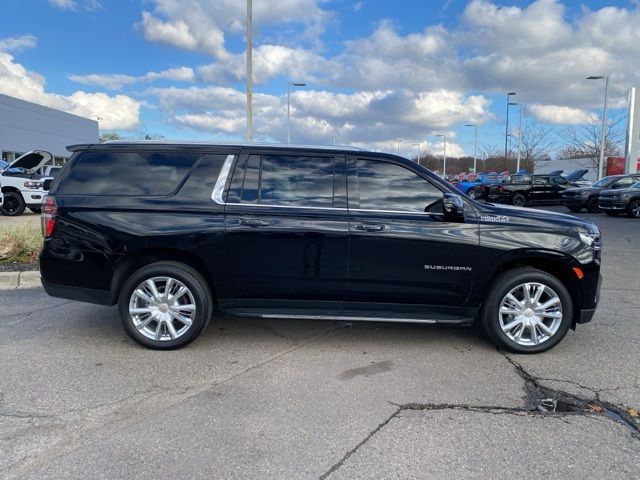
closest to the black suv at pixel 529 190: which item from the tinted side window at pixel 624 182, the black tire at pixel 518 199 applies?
the black tire at pixel 518 199

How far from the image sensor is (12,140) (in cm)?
3516

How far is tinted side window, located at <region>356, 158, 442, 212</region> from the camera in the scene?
4.34m

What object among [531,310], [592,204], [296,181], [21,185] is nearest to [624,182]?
[592,204]

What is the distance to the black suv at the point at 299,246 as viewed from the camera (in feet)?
14.0

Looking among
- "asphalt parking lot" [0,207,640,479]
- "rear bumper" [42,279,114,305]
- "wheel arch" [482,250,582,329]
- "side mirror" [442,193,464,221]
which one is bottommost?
"asphalt parking lot" [0,207,640,479]

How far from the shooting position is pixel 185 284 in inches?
169

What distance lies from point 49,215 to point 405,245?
3314 millimetres

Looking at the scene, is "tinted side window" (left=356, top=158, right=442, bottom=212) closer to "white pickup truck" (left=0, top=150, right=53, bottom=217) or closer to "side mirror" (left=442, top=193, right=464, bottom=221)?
"side mirror" (left=442, top=193, right=464, bottom=221)

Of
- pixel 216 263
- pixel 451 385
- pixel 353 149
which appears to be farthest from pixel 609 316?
pixel 216 263

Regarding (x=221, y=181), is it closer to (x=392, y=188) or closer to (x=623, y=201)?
(x=392, y=188)

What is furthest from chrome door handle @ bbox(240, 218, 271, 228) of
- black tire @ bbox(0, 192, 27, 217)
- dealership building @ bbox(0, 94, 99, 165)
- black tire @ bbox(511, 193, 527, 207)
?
dealership building @ bbox(0, 94, 99, 165)

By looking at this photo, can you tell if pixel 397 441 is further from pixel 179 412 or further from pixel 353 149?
pixel 353 149

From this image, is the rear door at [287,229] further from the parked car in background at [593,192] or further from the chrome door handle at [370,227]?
the parked car in background at [593,192]

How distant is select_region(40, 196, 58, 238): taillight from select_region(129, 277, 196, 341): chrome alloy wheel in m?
1.01
